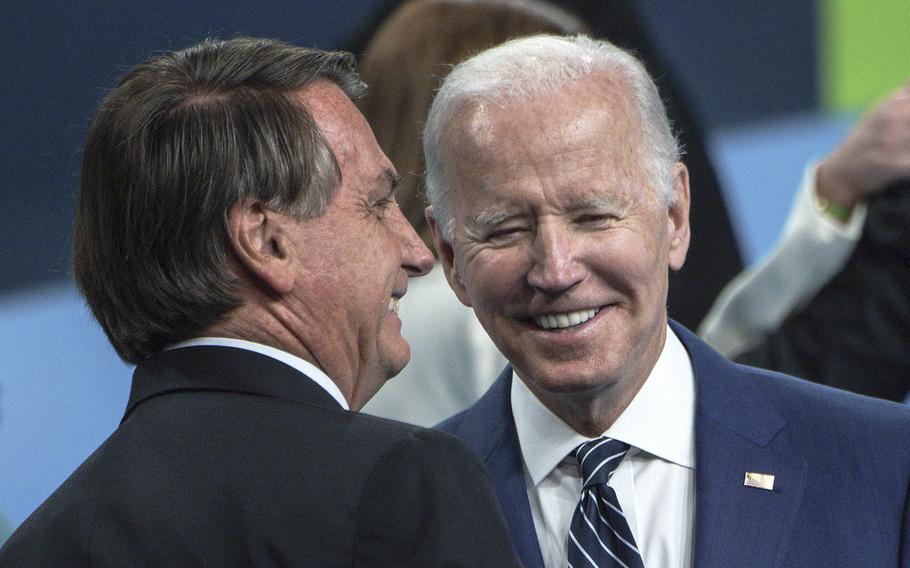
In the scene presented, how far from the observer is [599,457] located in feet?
6.00

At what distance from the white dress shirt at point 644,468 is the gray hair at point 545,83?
0.89 ft

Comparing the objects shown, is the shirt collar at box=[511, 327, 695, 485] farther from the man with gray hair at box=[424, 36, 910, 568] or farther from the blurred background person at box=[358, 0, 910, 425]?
the blurred background person at box=[358, 0, 910, 425]

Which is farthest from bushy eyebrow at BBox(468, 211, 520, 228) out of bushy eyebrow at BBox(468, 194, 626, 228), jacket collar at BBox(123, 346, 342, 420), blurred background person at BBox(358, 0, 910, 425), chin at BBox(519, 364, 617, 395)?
blurred background person at BBox(358, 0, 910, 425)

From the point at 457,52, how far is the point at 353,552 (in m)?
1.39

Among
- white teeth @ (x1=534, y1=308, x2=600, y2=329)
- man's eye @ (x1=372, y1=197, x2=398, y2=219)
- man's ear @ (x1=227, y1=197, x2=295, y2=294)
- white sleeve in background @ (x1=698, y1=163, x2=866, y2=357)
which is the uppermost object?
man's ear @ (x1=227, y1=197, x2=295, y2=294)

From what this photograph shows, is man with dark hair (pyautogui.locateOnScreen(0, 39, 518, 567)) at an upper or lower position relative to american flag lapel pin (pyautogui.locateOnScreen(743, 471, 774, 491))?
upper

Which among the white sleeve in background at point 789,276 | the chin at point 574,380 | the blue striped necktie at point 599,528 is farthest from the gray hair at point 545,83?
the white sleeve in background at point 789,276

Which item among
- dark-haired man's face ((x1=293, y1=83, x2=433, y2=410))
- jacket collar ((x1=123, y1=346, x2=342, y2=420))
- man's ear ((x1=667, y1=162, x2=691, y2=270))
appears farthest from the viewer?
man's ear ((x1=667, y1=162, x2=691, y2=270))

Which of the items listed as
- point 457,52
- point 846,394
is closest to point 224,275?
point 846,394

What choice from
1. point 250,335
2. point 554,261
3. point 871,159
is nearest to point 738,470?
point 554,261

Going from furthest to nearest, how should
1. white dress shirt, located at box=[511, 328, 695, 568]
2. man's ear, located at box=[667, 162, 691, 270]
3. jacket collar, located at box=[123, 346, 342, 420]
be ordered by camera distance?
man's ear, located at box=[667, 162, 691, 270] < white dress shirt, located at box=[511, 328, 695, 568] < jacket collar, located at box=[123, 346, 342, 420]

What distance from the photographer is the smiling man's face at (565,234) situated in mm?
1812

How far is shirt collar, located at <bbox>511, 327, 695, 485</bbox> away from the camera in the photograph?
184cm

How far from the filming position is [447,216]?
1.93 metres
